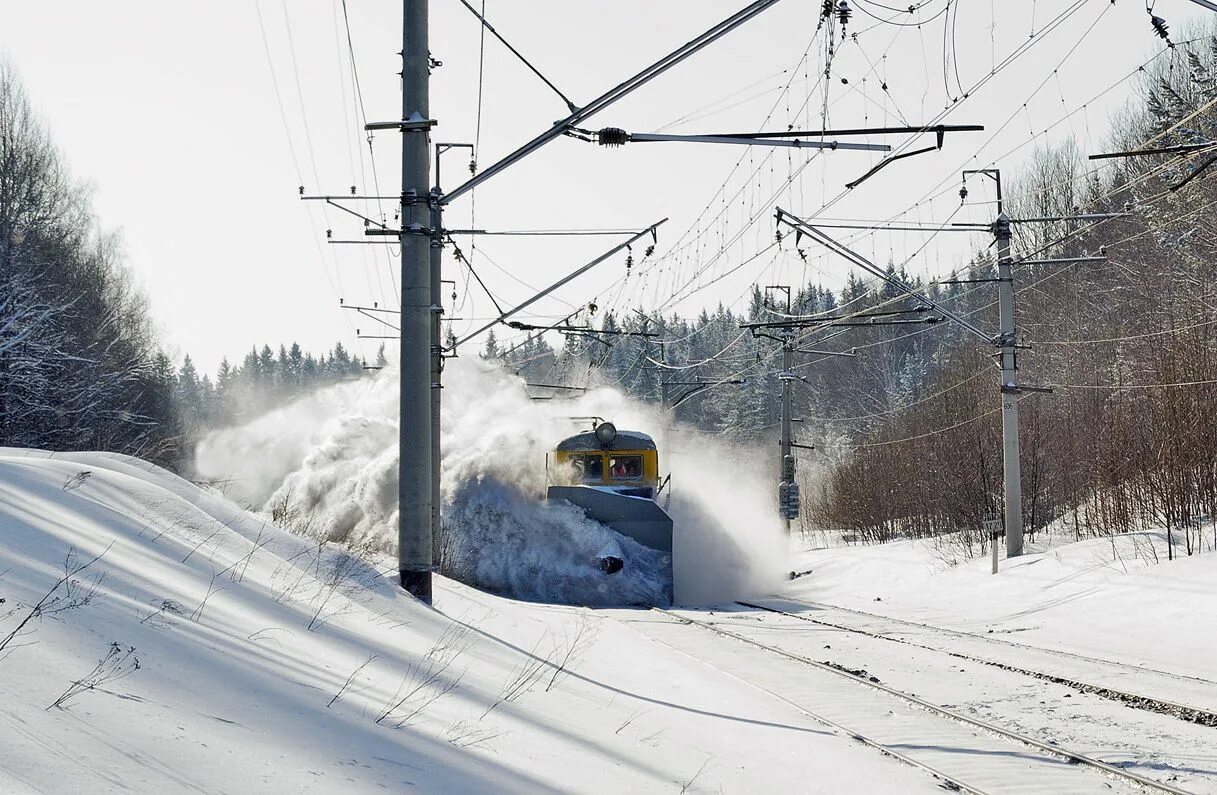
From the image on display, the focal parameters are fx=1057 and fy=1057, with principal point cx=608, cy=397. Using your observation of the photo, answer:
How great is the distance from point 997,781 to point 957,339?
88073 mm

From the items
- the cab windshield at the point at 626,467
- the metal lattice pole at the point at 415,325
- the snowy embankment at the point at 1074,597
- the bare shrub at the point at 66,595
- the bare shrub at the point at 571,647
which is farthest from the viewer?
the cab windshield at the point at 626,467

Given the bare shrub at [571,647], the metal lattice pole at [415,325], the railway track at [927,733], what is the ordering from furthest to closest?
the metal lattice pole at [415,325] < the bare shrub at [571,647] < the railway track at [927,733]

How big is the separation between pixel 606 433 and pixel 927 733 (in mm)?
18297

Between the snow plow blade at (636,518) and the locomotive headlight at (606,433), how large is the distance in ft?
7.80

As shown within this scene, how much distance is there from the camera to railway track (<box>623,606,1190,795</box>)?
7.26m

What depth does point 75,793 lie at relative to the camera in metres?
3.55

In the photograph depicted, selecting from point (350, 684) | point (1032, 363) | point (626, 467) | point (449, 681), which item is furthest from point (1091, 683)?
point (1032, 363)

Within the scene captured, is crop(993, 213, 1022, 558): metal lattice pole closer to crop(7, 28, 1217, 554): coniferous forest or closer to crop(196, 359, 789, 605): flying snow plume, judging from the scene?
crop(7, 28, 1217, 554): coniferous forest

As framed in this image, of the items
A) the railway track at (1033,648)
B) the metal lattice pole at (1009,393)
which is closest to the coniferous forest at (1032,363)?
the metal lattice pole at (1009,393)

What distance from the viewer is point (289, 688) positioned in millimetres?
6141

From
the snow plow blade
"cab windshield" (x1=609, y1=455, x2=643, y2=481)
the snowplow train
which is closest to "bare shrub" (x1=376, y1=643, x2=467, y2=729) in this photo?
the snow plow blade

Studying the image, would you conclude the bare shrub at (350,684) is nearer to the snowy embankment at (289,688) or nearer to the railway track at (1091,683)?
the snowy embankment at (289,688)

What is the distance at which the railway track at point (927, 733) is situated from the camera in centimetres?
726

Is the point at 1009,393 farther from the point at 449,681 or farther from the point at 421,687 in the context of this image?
the point at 421,687
